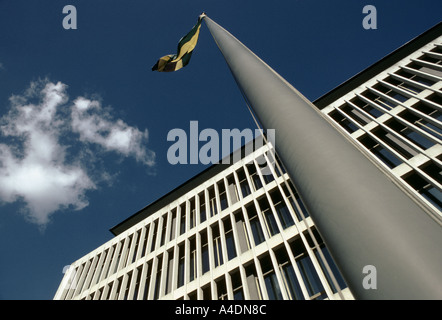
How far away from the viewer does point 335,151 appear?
4.59 feet

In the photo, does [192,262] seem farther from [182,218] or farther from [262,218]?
[262,218]

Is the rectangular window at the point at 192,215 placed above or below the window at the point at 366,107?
below

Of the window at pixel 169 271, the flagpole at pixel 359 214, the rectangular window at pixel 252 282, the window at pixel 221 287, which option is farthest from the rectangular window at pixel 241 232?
the flagpole at pixel 359 214

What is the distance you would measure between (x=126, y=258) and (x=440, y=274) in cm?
2605

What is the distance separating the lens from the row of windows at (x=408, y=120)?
14930mm

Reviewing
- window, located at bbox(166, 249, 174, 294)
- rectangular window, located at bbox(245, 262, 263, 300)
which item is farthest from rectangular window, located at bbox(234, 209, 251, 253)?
window, located at bbox(166, 249, 174, 294)

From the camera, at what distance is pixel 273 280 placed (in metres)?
15.3

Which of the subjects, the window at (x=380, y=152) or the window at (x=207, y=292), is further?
the window at (x=380, y=152)

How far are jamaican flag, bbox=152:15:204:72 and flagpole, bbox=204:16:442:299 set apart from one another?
8.00 metres

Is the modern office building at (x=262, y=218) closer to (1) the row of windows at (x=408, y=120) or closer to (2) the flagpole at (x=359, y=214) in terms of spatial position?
(1) the row of windows at (x=408, y=120)

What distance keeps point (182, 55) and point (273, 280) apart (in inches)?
507

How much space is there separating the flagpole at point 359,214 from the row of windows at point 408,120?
51.6 ft
